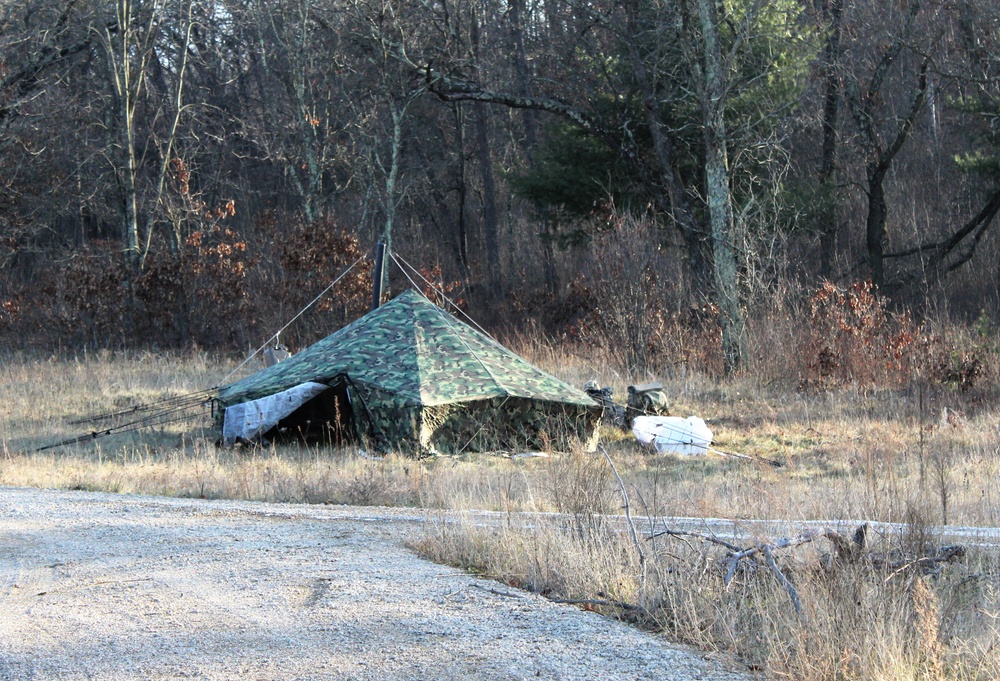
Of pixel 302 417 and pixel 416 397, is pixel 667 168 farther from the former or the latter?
pixel 416 397

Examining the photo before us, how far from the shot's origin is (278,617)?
16.3ft

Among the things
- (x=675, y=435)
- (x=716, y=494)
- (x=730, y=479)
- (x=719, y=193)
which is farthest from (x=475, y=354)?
(x=719, y=193)

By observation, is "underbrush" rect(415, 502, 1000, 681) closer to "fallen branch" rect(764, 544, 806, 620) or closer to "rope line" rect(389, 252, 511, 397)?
"fallen branch" rect(764, 544, 806, 620)

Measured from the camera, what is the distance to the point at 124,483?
32.7 feet

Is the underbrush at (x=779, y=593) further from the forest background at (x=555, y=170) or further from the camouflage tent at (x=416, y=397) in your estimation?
the forest background at (x=555, y=170)

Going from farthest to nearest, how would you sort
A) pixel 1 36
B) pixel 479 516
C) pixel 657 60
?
pixel 1 36 → pixel 657 60 → pixel 479 516

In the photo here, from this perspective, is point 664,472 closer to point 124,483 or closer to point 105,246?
point 124,483

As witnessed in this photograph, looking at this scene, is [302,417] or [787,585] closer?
[787,585]

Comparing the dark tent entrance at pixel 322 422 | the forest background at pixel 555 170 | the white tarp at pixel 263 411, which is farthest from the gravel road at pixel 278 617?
the forest background at pixel 555 170

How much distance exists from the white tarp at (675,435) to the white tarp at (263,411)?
3.58 metres

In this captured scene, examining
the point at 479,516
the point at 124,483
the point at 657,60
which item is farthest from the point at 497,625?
the point at 657,60

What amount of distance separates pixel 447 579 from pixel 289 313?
62.6 feet

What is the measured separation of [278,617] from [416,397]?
6.82 metres

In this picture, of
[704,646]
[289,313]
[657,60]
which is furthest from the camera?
[289,313]
